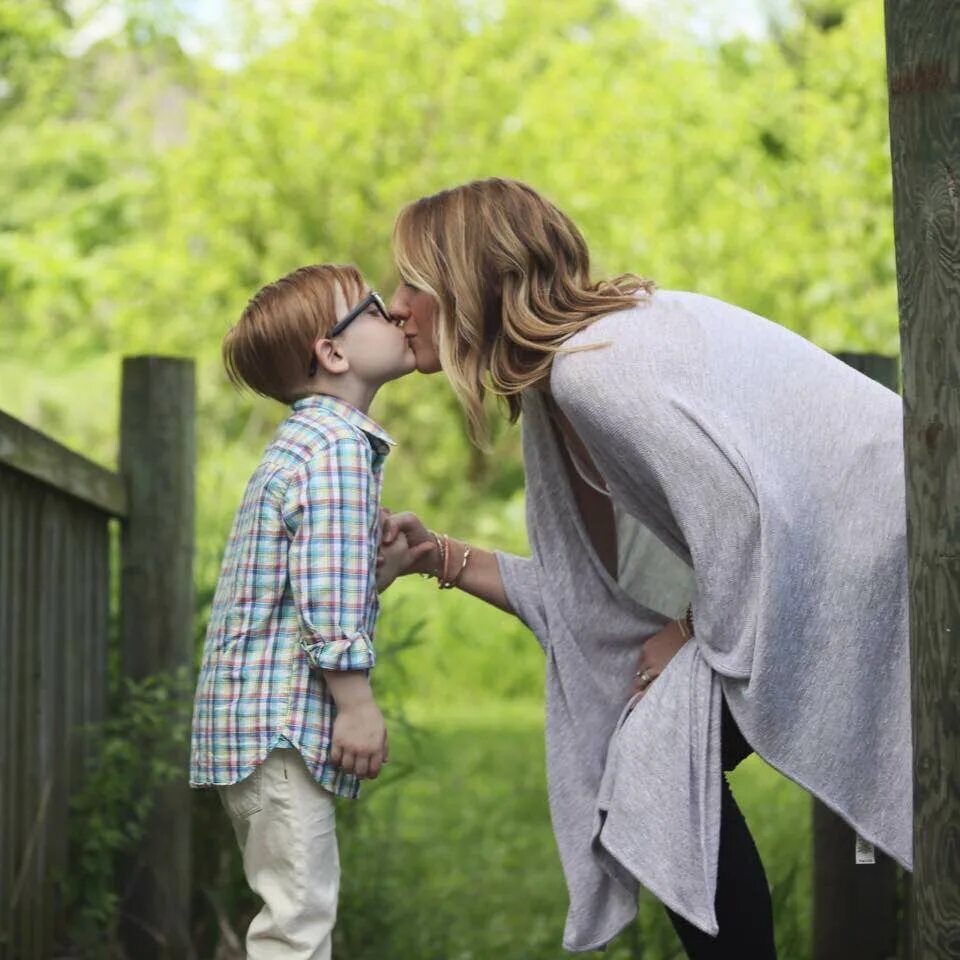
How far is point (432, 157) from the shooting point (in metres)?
13.1

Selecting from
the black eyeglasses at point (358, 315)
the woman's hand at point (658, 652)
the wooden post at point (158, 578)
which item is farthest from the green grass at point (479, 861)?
the black eyeglasses at point (358, 315)

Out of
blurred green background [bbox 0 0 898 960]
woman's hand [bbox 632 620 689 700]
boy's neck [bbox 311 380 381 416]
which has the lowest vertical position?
woman's hand [bbox 632 620 689 700]

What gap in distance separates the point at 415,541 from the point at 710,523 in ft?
2.29

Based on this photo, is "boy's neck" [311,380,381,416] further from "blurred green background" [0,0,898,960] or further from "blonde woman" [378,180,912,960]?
"blurred green background" [0,0,898,960]

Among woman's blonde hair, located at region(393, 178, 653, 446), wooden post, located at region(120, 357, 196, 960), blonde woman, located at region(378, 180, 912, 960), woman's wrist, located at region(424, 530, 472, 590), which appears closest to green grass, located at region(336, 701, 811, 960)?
wooden post, located at region(120, 357, 196, 960)

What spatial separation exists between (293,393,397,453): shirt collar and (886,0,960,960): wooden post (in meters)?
1.02

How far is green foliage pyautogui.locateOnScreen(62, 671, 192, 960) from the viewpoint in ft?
12.1

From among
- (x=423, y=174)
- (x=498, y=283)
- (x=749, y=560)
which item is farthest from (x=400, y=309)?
(x=423, y=174)

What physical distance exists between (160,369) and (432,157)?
9.39 m

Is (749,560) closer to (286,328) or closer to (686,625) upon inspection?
(686,625)

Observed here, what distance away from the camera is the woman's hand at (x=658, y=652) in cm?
283

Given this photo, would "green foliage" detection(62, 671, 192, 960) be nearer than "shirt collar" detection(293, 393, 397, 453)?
No

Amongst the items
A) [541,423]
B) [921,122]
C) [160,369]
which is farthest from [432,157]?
[921,122]

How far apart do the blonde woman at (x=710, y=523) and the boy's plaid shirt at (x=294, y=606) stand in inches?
9.5
